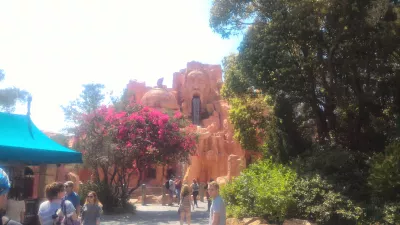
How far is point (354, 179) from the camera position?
37.3ft

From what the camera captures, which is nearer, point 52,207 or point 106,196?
point 52,207

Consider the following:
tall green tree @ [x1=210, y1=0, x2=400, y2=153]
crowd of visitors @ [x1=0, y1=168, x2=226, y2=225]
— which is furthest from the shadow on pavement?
crowd of visitors @ [x1=0, y1=168, x2=226, y2=225]

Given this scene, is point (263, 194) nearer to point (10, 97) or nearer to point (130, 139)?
point (130, 139)

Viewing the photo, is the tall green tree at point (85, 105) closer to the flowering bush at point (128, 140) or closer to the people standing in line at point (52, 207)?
the flowering bush at point (128, 140)

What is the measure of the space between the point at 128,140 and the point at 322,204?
850cm

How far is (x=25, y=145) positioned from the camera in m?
8.98

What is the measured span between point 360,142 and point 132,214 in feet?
30.2

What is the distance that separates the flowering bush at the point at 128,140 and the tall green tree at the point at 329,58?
13.5 feet

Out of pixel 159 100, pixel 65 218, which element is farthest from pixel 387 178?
pixel 159 100

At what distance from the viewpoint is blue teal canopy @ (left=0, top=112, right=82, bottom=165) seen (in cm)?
859

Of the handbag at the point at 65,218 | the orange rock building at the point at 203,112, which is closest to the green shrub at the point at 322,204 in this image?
the handbag at the point at 65,218

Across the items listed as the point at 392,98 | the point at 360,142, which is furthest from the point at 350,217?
the point at 392,98

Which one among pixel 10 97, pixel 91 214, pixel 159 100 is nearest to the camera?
pixel 91 214

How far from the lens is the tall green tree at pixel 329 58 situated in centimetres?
1235
